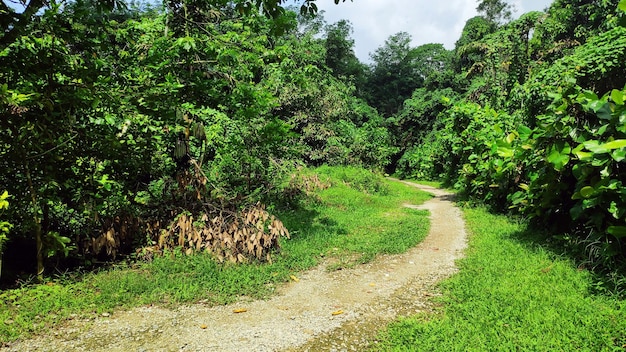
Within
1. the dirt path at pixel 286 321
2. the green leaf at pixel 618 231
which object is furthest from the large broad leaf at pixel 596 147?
the dirt path at pixel 286 321

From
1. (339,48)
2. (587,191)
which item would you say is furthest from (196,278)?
(339,48)

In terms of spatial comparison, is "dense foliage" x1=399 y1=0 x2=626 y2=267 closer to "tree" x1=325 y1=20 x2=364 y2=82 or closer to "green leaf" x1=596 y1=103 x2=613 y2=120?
"green leaf" x1=596 y1=103 x2=613 y2=120

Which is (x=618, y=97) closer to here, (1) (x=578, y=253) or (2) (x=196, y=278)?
(1) (x=578, y=253)

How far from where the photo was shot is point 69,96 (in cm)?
462

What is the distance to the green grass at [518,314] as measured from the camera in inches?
127

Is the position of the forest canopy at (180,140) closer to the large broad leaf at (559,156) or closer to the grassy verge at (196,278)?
the large broad leaf at (559,156)

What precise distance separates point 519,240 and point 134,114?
642 centimetres

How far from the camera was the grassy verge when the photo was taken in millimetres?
4094

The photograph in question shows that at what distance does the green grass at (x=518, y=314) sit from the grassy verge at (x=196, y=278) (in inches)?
67.5

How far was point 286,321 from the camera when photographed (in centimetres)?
390

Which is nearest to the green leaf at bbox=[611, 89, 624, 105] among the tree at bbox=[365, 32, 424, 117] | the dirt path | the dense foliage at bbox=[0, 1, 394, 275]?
the dirt path

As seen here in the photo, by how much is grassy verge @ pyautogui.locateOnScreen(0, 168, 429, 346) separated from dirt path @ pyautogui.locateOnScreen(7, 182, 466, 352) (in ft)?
0.84

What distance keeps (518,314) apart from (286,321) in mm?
2299

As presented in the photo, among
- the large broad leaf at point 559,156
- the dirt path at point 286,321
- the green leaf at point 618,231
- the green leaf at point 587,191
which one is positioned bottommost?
the dirt path at point 286,321
